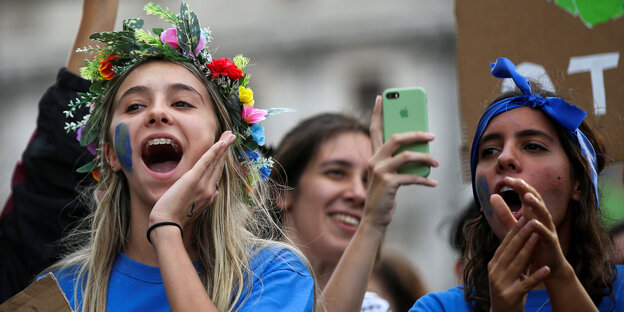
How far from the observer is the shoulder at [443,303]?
3149 millimetres

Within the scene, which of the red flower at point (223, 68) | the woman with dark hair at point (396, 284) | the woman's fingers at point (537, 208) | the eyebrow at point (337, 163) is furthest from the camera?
the woman with dark hair at point (396, 284)

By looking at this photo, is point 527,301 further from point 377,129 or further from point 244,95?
point 244,95

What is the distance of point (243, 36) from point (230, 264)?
60.0 feet

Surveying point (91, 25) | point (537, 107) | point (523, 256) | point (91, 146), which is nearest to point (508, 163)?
point (537, 107)

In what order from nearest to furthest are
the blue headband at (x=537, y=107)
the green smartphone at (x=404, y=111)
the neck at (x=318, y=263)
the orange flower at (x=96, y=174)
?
the blue headband at (x=537, y=107) → the green smartphone at (x=404, y=111) → the orange flower at (x=96, y=174) → the neck at (x=318, y=263)

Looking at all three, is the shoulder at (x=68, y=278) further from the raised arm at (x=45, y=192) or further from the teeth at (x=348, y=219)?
the teeth at (x=348, y=219)

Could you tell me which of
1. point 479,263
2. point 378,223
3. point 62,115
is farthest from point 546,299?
point 62,115

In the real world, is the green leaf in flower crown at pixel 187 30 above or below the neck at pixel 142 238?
above

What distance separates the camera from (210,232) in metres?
3.14

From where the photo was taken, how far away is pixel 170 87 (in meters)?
3.21

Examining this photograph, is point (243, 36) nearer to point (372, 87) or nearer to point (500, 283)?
point (372, 87)

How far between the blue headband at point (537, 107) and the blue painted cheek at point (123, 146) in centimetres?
134

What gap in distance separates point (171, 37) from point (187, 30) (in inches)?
2.9

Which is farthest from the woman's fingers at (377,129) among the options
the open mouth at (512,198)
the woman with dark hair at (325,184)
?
the open mouth at (512,198)
